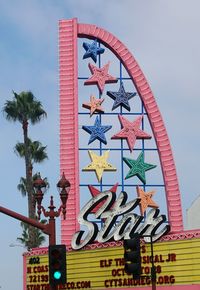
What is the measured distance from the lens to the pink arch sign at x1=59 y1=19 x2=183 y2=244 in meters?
42.3

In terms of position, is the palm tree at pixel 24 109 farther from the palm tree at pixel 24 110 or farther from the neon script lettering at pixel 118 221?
Result: the neon script lettering at pixel 118 221

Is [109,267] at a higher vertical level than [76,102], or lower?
lower

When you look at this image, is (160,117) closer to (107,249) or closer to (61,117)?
(61,117)

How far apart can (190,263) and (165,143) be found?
1226 cm

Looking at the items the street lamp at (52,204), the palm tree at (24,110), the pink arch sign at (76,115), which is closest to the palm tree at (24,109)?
the palm tree at (24,110)

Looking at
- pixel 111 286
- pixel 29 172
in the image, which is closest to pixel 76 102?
pixel 111 286

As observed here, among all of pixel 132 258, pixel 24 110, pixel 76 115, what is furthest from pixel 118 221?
pixel 24 110


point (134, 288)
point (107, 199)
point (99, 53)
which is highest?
point (99, 53)

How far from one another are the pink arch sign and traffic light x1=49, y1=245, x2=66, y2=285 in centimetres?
2055

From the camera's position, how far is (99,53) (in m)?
45.3

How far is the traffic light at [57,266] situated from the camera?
67.9ft

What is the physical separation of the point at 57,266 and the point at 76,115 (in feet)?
76.1

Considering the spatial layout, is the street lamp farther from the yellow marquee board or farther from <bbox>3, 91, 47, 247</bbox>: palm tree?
<bbox>3, 91, 47, 247</bbox>: palm tree

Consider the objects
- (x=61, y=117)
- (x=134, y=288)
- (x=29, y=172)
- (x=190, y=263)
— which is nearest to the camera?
(x=190, y=263)
